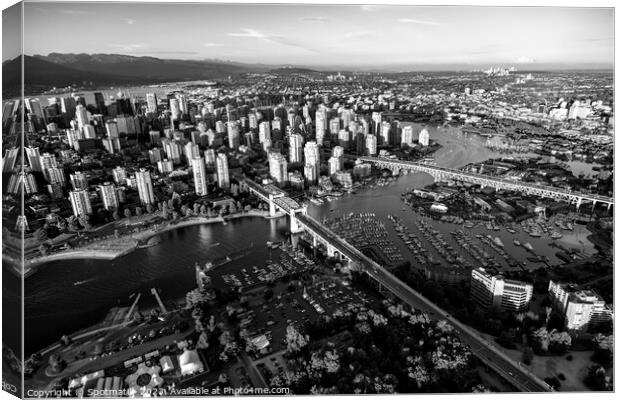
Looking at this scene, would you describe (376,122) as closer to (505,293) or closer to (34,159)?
(505,293)

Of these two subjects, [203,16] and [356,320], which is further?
[356,320]

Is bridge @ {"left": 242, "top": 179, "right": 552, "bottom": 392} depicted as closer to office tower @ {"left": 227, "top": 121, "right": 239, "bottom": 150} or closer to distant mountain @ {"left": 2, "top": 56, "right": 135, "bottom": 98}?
office tower @ {"left": 227, "top": 121, "right": 239, "bottom": 150}

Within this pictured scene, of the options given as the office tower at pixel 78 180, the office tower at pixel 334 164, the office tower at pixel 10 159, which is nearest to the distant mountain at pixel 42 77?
the office tower at pixel 10 159

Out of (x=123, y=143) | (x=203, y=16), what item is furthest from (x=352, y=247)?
(x=123, y=143)

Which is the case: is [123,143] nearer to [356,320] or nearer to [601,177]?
[356,320]

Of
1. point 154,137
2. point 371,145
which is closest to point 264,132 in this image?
point 154,137

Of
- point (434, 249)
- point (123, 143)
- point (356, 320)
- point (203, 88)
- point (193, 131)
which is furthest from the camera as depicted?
point (193, 131)

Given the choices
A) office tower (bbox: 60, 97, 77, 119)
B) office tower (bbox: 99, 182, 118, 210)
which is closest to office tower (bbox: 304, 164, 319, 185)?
office tower (bbox: 99, 182, 118, 210)
